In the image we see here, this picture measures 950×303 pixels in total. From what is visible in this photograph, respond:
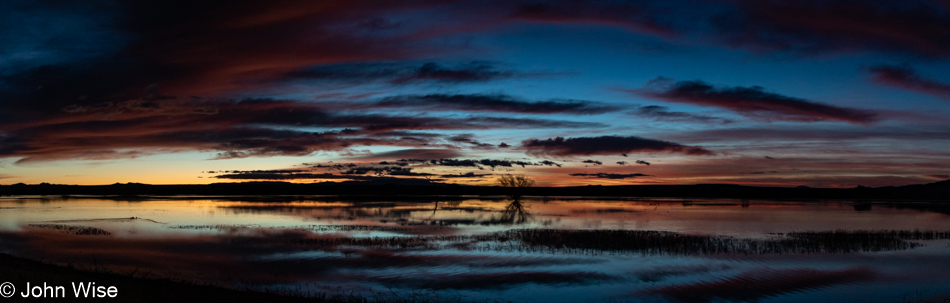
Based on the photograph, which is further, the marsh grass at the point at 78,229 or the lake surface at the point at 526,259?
the marsh grass at the point at 78,229

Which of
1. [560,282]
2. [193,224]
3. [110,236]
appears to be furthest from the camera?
[193,224]

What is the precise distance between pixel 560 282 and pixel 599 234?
14.8m

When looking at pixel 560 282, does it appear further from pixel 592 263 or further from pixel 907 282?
pixel 907 282

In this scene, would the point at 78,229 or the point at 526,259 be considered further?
the point at 78,229

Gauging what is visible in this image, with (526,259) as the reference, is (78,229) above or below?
above

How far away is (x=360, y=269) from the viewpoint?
2136 cm

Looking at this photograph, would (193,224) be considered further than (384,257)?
Yes

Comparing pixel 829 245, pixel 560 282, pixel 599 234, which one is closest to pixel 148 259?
pixel 560 282

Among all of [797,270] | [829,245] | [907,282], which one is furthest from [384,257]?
[829,245]

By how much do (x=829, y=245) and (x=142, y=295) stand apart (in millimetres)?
28606

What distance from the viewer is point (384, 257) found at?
24156mm

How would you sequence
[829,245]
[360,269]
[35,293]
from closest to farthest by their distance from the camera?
[35,293], [360,269], [829,245]

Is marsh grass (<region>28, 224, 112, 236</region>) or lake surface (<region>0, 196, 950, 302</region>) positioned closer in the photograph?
lake surface (<region>0, 196, 950, 302</region>)

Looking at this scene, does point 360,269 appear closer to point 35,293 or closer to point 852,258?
point 35,293
